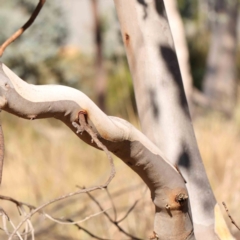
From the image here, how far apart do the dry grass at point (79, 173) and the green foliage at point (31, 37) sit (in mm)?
1950

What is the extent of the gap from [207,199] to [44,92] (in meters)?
0.50

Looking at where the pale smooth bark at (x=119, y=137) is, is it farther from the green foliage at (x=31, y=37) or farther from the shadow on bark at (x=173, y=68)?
the green foliage at (x=31, y=37)

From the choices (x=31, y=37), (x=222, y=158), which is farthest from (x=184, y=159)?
(x=31, y=37)

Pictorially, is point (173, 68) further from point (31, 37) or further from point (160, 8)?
point (31, 37)

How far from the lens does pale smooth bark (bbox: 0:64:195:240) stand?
0.76 metres

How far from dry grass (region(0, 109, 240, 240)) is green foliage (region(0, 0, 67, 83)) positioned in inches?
76.8

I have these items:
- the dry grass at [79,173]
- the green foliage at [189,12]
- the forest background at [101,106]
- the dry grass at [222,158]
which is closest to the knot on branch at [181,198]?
the forest background at [101,106]

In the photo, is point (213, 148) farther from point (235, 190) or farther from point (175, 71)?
point (175, 71)

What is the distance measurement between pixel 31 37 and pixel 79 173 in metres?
4.20

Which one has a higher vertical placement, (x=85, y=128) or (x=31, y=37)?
(x=31, y=37)

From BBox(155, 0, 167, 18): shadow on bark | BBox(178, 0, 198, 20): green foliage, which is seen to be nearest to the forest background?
BBox(178, 0, 198, 20): green foliage

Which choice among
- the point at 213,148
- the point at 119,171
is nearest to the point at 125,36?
the point at 119,171

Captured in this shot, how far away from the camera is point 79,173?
378 centimetres

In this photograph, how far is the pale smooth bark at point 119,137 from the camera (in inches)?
29.8
